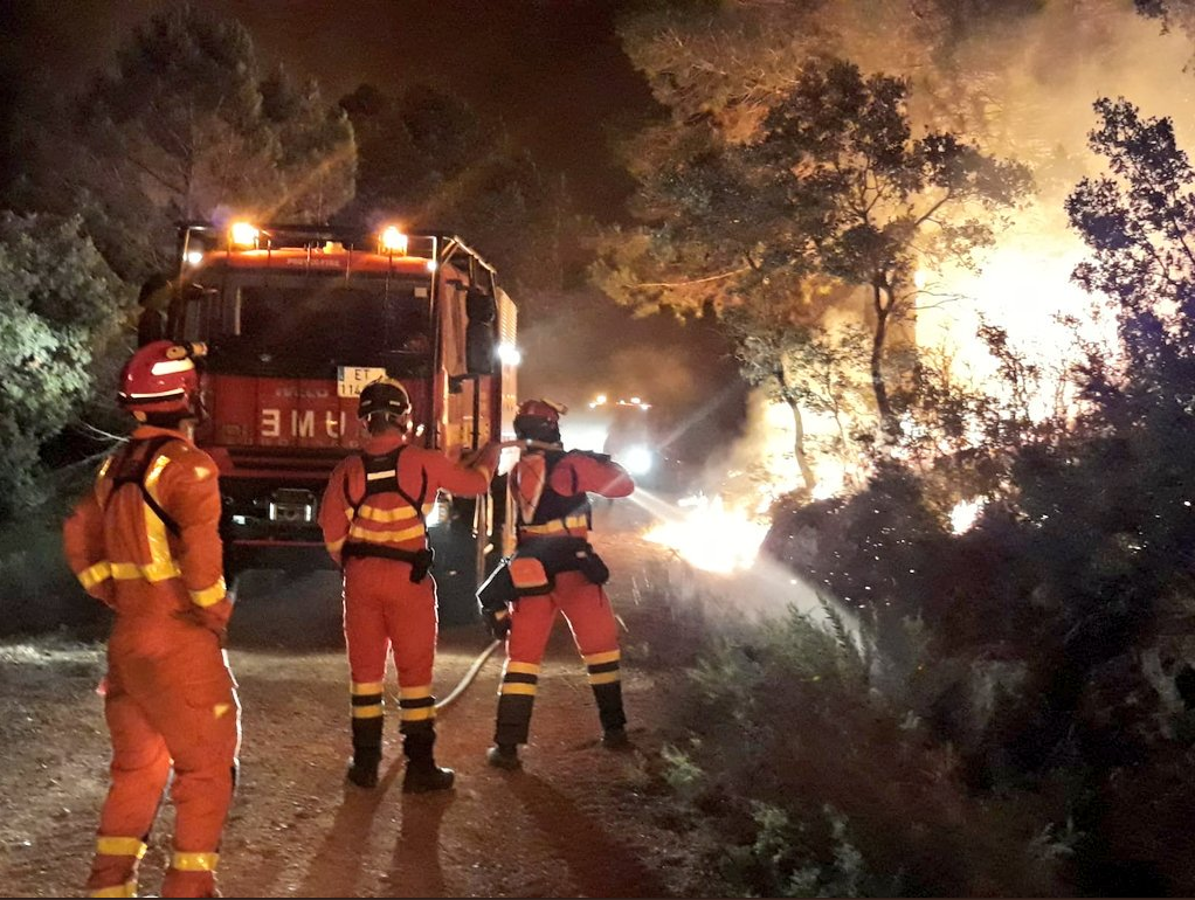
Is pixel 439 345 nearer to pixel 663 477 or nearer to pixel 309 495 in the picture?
pixel 309 495

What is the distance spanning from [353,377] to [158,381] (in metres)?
4.56

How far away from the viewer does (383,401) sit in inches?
202

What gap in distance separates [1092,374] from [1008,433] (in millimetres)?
1038

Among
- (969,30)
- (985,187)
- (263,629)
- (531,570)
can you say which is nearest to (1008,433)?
(531,570)

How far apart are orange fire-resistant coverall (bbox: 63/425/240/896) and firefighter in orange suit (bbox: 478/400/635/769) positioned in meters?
2.29

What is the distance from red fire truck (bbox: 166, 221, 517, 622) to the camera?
8219mm

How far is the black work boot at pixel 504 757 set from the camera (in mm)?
5598

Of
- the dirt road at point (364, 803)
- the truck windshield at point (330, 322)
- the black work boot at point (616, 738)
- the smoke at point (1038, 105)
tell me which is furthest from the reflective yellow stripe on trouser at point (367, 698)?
the smoke at point (1038, 105)

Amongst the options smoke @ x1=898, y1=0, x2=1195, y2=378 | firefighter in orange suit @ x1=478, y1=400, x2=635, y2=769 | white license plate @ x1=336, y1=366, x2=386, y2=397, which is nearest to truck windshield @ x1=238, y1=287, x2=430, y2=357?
white license plate @ x1=336, y1=366, x2=386, y2=397

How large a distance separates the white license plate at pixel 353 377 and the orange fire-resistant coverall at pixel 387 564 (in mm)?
3075

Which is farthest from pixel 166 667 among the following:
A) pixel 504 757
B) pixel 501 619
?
pixel 501 619

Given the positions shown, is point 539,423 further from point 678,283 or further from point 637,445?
point 637,445

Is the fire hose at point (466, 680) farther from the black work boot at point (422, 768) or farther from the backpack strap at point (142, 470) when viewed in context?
the backpack strap at point (142, 470)

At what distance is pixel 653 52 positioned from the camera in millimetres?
14367
